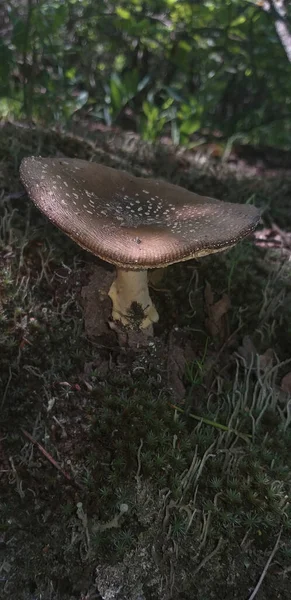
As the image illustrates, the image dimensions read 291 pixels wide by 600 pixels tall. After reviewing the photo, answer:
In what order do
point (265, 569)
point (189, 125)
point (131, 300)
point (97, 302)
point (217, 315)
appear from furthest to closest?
point (189, 125), point (217, 315), point (97, 302), point (131, 300), point (265, 569)

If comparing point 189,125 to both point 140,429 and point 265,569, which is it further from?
point 265,569

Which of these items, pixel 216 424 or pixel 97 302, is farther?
pixel 97 302

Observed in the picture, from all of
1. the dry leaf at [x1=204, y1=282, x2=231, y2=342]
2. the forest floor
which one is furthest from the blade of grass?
the dry leaf at [x1=204, y1=282, x2=231, y2=342]

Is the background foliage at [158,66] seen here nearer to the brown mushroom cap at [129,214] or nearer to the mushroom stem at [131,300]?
the brown mushroom cap at [129,214]

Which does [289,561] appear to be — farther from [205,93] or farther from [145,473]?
[205,93]

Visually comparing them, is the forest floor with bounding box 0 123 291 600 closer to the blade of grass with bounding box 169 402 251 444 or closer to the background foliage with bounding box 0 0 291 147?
the blade of grass with bounding box 169 402 251 444

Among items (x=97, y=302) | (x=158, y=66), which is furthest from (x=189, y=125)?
(x=97, y=302)
